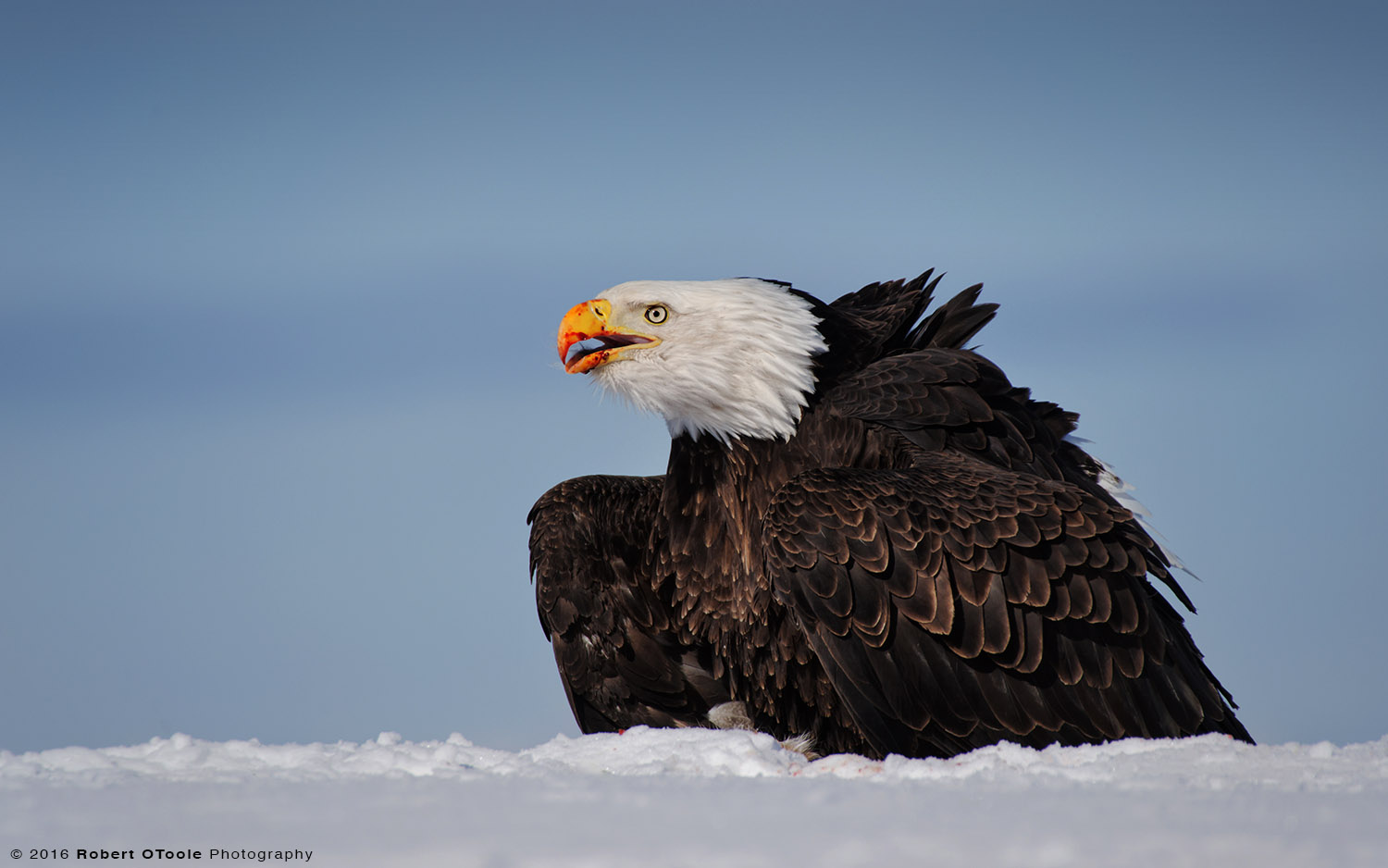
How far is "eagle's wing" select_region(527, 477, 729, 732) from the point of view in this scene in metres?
6.34

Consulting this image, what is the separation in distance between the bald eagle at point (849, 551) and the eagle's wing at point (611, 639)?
0.01m

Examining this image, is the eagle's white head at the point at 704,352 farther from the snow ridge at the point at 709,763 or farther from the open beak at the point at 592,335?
the snow ridge at the point at 709,763

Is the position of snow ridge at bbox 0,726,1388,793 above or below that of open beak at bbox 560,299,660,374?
below

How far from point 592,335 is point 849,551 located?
195 centimetres

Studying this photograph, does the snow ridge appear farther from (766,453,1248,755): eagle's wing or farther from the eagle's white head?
the eagle's white head

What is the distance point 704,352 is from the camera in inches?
234

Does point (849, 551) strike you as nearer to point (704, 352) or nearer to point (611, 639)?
point (704, 352)

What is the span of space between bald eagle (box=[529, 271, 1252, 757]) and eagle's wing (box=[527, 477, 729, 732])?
11 millimetres

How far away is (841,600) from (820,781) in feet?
4.27

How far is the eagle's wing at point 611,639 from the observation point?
249 inches

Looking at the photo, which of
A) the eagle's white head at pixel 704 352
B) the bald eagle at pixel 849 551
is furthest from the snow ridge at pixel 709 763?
the eagle's white head at pixel 704 352

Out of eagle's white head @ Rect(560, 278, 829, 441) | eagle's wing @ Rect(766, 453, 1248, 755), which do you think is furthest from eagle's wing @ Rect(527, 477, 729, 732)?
eagle's wing @ Rect(766, 453, 1248, 755)

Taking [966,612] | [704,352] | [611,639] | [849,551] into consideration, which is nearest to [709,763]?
[849,551]

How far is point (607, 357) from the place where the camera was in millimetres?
6125
